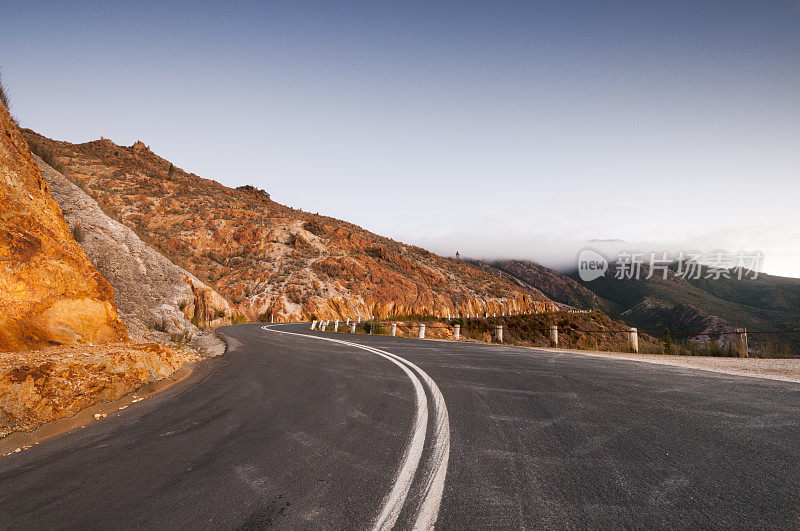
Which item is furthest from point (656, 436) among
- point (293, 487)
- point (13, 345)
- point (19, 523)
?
point (13, 345)

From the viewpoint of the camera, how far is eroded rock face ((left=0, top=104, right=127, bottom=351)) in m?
5.91

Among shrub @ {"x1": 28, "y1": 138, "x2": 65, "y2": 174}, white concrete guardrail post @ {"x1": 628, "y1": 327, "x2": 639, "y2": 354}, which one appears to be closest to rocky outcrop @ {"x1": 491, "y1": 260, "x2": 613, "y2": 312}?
white concrete guardrail post @ {"x1": 628, "y1": 327, "x2": 639, "y2": 354}

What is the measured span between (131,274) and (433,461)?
1284 cm

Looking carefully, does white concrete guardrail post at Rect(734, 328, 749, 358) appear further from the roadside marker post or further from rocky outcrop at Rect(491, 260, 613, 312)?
rocky outcrop at Rect(491, 260, 613, 312)

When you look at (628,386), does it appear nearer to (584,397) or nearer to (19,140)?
(584,397)

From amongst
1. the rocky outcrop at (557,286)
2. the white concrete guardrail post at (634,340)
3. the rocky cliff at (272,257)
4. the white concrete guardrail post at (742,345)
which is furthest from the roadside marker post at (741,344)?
the rocky outcrop at (557,286)

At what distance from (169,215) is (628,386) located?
57.4m

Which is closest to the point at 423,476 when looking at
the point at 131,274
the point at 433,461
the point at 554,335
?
the point at 433,461

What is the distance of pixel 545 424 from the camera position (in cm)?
377

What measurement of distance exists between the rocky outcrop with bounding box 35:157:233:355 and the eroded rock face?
2.10 meters

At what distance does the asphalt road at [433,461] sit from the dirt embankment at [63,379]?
0.73 m

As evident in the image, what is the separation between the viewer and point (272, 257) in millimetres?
48031

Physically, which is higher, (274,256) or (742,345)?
(274,256)

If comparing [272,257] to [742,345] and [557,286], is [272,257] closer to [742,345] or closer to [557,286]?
[742,345]
